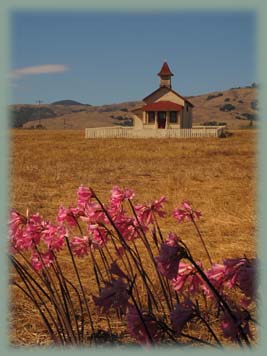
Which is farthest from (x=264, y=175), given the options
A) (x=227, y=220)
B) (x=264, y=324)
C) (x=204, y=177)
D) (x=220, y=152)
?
(x=220, y=152)

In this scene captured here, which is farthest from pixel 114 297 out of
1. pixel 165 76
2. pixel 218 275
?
pixel 165 76

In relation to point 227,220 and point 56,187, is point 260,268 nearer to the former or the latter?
point 227,220

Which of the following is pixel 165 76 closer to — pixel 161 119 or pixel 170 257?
pixel 161 119

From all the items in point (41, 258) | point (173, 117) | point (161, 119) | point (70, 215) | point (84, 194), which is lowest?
point (41, 258)

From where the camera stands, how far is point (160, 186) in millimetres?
11961

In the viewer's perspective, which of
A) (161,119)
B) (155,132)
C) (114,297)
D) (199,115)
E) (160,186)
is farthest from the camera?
(199,115)

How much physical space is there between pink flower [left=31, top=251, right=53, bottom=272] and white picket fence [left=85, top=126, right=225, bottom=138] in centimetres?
3193

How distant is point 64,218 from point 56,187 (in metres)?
9.27

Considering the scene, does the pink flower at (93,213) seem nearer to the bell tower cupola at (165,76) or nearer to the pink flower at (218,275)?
the pink flower at (218,275)

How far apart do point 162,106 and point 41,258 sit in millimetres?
36794

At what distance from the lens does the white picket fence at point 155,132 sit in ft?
113

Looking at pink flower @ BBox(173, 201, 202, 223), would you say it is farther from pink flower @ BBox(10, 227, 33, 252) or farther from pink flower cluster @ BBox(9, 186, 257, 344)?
pink flower @ BBox(10, 227, 33, 252)

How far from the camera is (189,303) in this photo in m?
1.65

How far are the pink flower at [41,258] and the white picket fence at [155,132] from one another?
31933 millimetres
